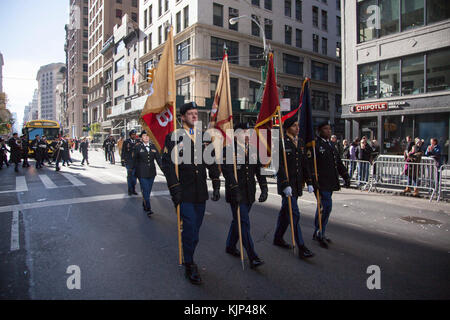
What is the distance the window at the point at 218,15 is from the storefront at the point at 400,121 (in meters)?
16.7

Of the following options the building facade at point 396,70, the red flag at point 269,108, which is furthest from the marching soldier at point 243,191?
the building facade at point 396,70

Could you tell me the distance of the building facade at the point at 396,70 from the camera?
56.3 ft

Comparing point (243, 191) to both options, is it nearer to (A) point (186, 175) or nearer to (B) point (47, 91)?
(A) point (186, 175)

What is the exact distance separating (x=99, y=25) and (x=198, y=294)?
2744 inches

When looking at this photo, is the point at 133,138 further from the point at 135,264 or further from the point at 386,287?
the point at 386,287

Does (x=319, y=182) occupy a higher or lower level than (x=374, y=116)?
lower

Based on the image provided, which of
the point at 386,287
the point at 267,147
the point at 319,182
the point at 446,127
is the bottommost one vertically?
the point at 386,287

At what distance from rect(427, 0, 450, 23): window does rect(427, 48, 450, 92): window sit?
185 cm

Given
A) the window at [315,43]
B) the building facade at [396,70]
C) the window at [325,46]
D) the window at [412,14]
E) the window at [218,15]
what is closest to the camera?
the building facade at [396,70]

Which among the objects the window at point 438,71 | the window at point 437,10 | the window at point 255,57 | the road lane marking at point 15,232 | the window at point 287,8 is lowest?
the road lane marking at point 15,232

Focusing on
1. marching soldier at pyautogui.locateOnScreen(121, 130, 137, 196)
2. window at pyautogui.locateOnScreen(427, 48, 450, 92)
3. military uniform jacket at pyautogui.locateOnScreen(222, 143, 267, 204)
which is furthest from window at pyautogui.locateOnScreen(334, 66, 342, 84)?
military uniform jacket at pyautogui.locateOnScreen(222, 143, 267, 204)

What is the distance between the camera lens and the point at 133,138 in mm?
9586

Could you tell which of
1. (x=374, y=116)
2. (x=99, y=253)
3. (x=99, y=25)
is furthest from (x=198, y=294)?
(x=99, y=25)

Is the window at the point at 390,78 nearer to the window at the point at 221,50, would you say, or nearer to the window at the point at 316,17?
the window at the point at 221,50
